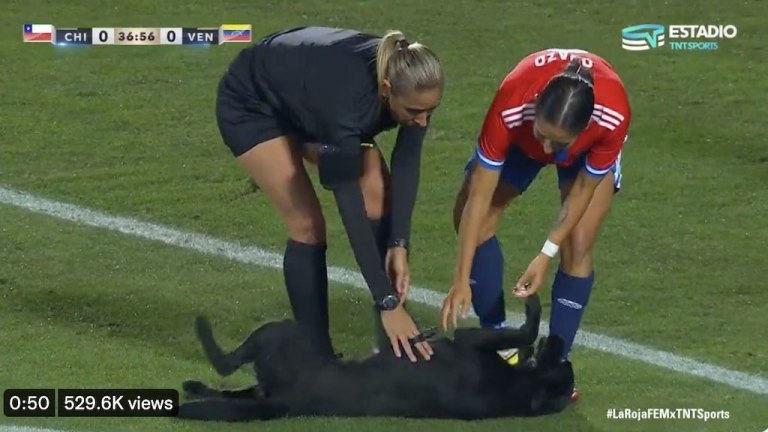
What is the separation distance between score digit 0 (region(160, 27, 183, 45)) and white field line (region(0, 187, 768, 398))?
229 centimetres

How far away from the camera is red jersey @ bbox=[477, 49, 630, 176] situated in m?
5.14

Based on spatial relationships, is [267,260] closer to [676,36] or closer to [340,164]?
[340,164]

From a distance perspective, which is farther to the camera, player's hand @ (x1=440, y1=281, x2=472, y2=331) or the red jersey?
player's hand @ (x1=440, y1=281, x2=472, y2=331)

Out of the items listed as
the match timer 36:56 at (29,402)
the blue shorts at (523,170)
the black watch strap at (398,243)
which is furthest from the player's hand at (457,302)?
the match timer 36:56 at (29,402)

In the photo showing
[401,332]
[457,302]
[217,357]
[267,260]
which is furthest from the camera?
[267,260]

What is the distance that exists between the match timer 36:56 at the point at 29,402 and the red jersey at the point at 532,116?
1842 mm

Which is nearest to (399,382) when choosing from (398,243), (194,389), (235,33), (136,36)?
(398,243)

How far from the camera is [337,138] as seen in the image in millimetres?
4922

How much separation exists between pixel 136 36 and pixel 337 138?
5.22 m

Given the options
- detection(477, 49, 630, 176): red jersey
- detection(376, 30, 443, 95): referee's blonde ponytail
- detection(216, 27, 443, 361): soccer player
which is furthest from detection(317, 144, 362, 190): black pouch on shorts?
detection(477, 49, 630, 176): red jersey

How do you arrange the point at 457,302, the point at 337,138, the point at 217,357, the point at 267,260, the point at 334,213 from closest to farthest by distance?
the point at 337,138
the point at 457,302
the point at 217,357
the point at 267,260
the point at 334,213

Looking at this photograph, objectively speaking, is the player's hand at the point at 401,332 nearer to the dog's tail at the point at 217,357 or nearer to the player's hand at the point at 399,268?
the player's hand at the point at 399,268
